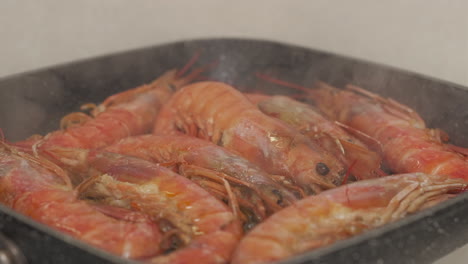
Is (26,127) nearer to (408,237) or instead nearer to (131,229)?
(131,229)

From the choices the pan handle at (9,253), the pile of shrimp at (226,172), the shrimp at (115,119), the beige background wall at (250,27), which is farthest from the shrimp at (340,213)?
the beige background wall at (250,27)

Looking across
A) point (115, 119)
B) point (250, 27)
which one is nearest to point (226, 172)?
point (115, 119)

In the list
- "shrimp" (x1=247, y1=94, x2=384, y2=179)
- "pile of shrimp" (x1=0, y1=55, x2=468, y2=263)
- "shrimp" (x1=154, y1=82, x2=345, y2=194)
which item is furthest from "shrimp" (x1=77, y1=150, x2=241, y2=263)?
"shrimp" (x1=247, y1=94, x2=384, y2=179)

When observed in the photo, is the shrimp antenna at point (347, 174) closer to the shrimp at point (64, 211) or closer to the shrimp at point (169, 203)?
the shrimp at point (169, 203)

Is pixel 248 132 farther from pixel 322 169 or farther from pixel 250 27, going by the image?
pixel 250 27

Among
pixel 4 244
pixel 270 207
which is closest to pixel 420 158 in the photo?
pixel 270 207

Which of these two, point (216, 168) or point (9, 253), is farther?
point (216, 168)
